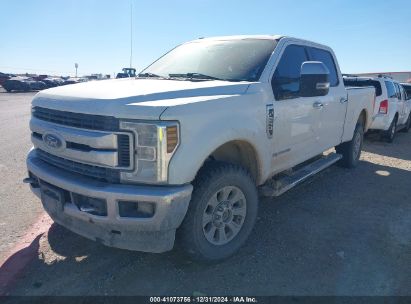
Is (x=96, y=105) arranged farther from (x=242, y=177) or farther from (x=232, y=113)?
(x=242, y=177)

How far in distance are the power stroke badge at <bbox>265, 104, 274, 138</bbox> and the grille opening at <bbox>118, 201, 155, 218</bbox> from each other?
4.98 feet

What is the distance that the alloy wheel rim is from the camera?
3.29 m

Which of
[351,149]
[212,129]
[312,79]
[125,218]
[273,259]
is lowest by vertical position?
[273,259]

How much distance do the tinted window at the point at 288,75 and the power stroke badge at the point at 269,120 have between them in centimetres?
19

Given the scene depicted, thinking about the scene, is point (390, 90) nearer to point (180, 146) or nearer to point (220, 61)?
point (220, 61)

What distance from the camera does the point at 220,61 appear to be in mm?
4148

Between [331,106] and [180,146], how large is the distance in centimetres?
321

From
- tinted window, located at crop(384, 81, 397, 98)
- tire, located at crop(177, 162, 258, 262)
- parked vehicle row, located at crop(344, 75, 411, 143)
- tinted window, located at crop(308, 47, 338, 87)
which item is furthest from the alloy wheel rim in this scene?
tinted window, located at crop(384, 81, 397, 98)

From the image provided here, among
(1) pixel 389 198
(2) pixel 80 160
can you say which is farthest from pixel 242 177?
(1) pixel 389 198

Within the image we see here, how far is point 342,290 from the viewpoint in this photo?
3.07 metres

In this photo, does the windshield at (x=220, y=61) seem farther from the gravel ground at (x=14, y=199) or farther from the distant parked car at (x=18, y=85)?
the distant parked car at (x=18, y=85)

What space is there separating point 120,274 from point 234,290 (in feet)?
3.21

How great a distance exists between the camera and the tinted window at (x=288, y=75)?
3913 millimetres

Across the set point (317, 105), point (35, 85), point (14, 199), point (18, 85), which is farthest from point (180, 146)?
point (35, 85)
